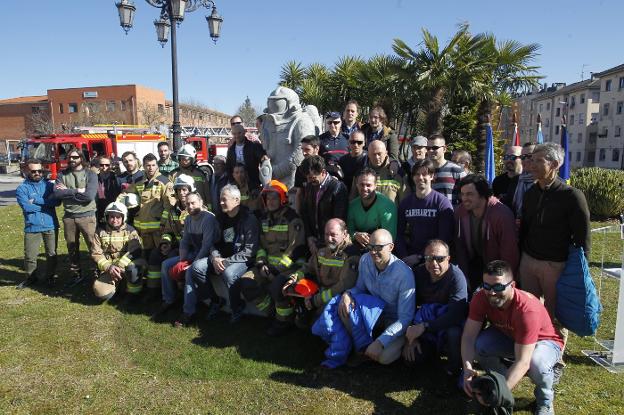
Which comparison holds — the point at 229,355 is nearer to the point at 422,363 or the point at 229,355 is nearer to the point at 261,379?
the point at 261,379

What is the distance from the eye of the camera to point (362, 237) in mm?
4293

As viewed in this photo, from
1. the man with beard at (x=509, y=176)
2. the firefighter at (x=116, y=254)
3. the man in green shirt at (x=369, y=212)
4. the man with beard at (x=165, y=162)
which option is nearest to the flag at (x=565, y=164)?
the man with beard at (x=509, y=176)

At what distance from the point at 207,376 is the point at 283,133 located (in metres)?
3.45

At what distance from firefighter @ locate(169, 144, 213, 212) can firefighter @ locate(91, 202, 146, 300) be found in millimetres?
994

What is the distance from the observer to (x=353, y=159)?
5.29 meters

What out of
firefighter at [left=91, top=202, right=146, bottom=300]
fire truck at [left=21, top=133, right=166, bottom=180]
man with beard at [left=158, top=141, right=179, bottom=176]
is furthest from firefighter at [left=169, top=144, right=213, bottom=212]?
fire truck at [left=21, top=133, right=166, bottom=180]

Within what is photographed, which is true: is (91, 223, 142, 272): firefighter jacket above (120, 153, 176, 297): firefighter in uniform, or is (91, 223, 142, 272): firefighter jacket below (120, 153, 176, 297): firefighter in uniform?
below

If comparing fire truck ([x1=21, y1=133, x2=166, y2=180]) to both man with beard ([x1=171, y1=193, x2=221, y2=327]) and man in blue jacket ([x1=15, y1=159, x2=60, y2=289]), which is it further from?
man with beard ([x1=171, y1=193, x2=221, y2=327])

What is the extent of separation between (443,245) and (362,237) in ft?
2.82

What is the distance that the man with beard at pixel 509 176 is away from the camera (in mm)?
5289

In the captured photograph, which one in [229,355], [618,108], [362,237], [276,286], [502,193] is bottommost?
[229,355]

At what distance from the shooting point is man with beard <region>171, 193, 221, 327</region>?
516 cm

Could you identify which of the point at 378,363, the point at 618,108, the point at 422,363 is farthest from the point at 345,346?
the point at 618,108

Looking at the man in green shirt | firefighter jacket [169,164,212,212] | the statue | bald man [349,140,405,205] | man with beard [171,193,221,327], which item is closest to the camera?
the man in green shirt
